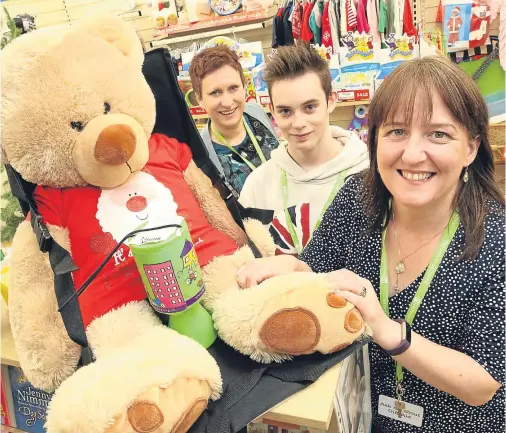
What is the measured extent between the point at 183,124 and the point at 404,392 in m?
0.85

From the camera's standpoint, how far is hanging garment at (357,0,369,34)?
10.8 feet

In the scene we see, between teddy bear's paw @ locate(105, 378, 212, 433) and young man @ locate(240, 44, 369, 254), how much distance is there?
79 centimetres

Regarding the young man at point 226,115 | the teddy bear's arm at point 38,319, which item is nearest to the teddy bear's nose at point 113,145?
the teddy bear's arm at point 38,319

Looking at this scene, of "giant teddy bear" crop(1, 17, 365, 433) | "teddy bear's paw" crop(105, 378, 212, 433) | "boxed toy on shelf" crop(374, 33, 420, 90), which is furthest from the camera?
"boxed toy on shelf" crop(374, 33, 420, 90)

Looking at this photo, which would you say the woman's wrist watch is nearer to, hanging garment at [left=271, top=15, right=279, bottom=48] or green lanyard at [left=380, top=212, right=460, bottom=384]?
green lanyard at [left=380, top=212, right=460, bottom=384]

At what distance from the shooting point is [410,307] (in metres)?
1.04

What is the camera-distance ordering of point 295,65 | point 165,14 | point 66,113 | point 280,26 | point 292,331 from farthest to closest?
1. point 165,14
2. point 280,26
3. point 295,65
4. point 66,113
5. point 292,331

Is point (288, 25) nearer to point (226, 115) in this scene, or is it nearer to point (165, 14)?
point (165, 14)

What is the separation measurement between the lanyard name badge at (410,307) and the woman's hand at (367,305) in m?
0.16

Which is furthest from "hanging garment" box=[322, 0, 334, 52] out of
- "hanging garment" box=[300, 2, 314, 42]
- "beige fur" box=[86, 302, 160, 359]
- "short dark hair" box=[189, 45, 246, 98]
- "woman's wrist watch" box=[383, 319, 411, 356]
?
"beige fur" box=[86, 302, 160, 359]

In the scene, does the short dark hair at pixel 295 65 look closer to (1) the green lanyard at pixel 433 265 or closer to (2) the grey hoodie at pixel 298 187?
(2) the grey hoodie at pixel 298 187

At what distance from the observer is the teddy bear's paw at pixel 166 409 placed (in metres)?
0.64

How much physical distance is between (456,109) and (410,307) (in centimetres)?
45

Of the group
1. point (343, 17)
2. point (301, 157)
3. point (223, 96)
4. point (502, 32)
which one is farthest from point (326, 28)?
point (301, 157)
